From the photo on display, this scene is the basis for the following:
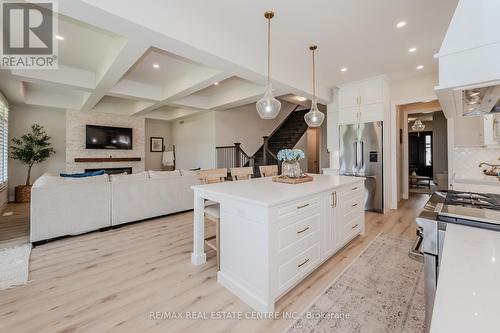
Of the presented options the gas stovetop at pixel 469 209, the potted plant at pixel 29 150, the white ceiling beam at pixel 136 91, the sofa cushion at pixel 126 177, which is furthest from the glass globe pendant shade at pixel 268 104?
the potted plant at pixel 29 150

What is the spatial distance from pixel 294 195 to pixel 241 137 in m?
6.28

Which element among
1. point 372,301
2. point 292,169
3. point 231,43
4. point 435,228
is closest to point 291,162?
point 292,169

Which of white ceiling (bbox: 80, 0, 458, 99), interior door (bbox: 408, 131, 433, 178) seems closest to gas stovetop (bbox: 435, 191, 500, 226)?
white ceiling (bbox: 80, 0, 458, 99)

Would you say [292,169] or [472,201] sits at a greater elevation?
[292,169]

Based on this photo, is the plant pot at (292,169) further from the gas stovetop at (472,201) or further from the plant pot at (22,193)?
the plant pot at (22,193)

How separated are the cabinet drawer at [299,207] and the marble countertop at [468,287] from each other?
1022 mm

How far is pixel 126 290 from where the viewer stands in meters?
2.00

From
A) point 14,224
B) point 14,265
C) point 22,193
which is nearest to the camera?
point 14,265

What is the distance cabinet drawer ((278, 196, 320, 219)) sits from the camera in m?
1.78

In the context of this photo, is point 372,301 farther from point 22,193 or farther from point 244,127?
point 22,193

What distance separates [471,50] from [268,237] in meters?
1.57

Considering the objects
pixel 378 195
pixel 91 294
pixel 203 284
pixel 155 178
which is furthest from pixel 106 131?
pixel 378 195

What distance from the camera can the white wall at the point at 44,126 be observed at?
607 cm

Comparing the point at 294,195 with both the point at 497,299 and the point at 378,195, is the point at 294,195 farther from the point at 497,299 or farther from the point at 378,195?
the point at 378,195
